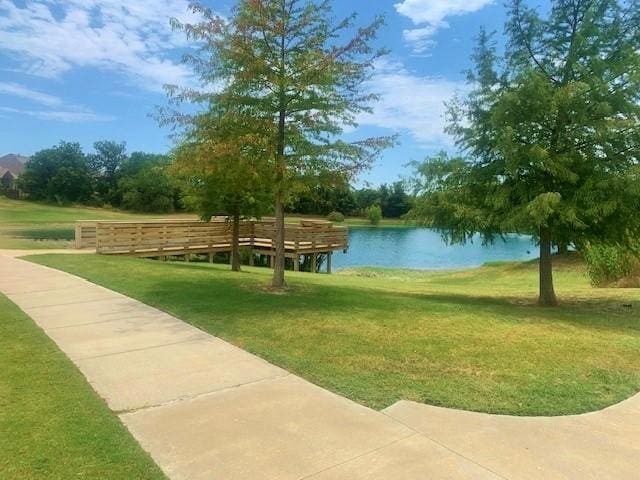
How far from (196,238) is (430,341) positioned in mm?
15484

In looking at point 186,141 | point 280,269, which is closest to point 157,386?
point 280,269

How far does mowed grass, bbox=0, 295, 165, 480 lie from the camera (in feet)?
9.04

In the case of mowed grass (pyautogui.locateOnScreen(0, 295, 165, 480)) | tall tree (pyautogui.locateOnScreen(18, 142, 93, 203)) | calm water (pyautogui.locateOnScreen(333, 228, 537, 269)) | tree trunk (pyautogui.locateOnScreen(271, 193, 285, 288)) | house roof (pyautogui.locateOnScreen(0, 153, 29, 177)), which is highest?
house roof (pyautogui.locateOnScreen(0, 153, 29, 177))

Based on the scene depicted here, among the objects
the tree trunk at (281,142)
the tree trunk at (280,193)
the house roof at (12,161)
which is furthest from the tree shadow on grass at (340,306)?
the house roof at (12,161)

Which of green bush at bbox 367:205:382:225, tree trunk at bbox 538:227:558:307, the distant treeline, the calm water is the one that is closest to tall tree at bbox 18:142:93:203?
the distant treeline

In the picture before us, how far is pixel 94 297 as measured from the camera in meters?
7.97

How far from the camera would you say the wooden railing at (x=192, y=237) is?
16.3 m

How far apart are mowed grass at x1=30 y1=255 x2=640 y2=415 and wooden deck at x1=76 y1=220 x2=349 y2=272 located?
22.2 feet

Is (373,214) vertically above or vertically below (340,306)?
above

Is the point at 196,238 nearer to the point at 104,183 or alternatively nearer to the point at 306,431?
the point at 306,431

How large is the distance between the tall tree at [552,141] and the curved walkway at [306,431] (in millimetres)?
4579

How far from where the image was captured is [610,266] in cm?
1333

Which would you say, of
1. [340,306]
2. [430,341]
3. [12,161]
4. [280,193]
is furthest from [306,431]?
[12,161]

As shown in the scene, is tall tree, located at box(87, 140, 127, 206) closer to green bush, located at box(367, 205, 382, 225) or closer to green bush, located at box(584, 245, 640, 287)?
green bush, located at box(367, 205, 382, 225)
